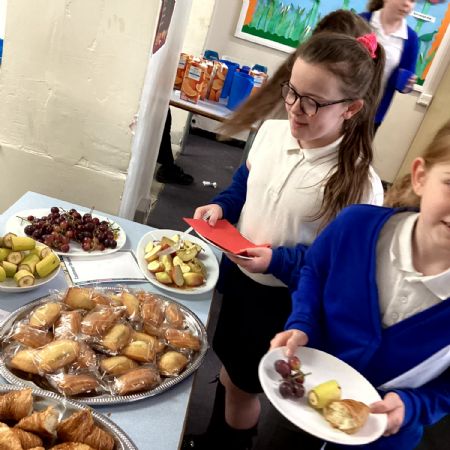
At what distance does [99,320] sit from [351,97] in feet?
2.75

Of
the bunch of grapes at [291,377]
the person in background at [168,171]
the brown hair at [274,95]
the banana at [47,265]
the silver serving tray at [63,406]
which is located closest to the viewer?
the silver serving tray at [63,406]

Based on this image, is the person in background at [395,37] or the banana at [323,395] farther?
the person in background at [395,37]

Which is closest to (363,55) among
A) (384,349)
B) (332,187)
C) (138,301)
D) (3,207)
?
(332,187)

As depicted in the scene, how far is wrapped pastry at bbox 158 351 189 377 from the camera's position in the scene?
930mm

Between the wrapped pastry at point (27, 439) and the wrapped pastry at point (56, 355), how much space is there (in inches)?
5.5

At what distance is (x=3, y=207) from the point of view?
1.88 meters

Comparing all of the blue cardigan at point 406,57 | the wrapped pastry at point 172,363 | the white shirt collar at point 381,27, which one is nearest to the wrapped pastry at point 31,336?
the wrapped pastry at point 172,363

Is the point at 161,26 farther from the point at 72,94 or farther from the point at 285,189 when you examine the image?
the point at 285,189

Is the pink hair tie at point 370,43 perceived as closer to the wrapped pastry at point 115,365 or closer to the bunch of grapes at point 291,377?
the bunch of grapes at point 291,377

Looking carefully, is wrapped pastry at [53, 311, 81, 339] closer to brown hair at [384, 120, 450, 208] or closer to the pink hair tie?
brown hair at [384, 120, 450, 208]

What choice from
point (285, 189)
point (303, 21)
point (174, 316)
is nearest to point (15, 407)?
point (174, 316)

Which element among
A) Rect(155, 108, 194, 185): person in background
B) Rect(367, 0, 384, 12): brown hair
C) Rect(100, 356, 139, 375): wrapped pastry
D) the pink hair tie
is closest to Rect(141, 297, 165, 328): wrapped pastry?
Rect(100, 356, 139, 375): wrapped pastry

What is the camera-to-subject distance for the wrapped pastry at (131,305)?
3.33ft

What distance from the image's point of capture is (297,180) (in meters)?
1.29
